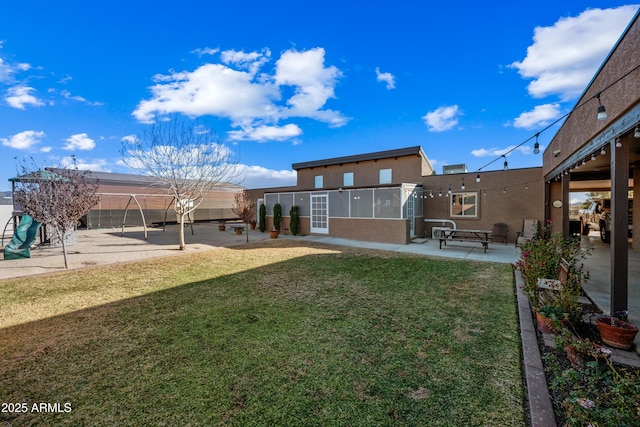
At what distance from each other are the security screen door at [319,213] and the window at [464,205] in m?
6.21

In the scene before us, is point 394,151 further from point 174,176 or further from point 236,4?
point 174,176

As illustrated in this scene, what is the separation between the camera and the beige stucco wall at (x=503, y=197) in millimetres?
11117

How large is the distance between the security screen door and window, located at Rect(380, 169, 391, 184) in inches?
152

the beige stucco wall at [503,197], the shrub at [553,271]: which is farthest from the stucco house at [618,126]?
the beige stucco wall at [503,197]

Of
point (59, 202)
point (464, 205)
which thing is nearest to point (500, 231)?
point (464, 205)

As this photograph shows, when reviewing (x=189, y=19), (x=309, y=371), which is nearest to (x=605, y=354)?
(x=309, y=371)

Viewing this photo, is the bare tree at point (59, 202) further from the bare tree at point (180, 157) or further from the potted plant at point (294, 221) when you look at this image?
the potted plant at point (294, 221)

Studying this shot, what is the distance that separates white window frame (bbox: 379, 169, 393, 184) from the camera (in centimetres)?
1508

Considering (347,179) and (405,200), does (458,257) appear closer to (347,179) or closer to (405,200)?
(405,200)

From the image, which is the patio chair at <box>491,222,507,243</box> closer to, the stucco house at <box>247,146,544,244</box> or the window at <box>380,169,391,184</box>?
the stucco house at <box>247,146,544,244</box>

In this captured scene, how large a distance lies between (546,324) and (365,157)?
1328 cm

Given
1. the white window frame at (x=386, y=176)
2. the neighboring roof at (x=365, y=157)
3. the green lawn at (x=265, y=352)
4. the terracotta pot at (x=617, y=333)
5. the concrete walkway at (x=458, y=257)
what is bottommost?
the green lawn at (x=265, y=352)

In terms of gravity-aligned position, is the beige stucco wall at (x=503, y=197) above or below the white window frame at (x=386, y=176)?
below

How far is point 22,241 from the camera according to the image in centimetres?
895
